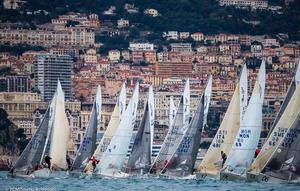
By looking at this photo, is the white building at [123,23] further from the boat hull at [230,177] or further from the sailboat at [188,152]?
the boat hull at [230,177]

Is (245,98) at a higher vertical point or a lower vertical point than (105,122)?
higher

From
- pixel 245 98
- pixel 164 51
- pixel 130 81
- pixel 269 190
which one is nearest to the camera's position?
pixel 269 190

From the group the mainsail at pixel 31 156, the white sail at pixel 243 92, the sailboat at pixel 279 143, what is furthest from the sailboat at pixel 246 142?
the mainsail at pixel 31 156

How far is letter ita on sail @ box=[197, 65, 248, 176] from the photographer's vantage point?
4888 centimetres

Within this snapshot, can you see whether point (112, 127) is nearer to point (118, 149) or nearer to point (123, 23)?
point (118, 149)

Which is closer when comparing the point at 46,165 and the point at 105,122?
the point at 46,165

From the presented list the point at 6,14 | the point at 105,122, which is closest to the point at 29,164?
the point at 105,122

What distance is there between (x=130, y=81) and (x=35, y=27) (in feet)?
80.4

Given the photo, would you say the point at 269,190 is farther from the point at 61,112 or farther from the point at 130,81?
the point at 130,81

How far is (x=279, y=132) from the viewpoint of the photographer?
43.0 metres

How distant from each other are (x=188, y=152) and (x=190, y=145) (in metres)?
0.22

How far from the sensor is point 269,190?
136 feet

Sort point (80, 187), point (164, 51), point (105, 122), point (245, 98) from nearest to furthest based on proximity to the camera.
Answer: point (80, 187) < point (245, 98) < point (105, 122) < point (164, 51)

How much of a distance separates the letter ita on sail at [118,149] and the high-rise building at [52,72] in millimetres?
75547
